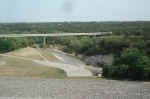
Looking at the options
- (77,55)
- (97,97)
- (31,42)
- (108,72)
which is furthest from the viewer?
(31,42)

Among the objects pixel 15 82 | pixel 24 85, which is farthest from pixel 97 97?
pixel 15 82

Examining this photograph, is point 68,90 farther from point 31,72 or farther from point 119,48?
point 119,48

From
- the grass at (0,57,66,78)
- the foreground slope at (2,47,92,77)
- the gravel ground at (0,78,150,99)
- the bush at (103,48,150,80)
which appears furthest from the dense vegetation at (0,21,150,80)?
the gravel ground at (0,78,150,99)

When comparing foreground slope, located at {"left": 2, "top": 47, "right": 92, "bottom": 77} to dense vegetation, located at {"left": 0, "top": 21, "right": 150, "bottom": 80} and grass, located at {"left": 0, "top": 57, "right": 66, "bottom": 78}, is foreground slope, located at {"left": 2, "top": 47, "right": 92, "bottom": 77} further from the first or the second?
dense vegetation, located at {"left": 0, "top": 21, "right": 150, "bottom": 80}

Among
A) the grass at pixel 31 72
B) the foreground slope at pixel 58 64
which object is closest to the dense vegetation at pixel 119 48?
the foreground slope at pixel 58 64

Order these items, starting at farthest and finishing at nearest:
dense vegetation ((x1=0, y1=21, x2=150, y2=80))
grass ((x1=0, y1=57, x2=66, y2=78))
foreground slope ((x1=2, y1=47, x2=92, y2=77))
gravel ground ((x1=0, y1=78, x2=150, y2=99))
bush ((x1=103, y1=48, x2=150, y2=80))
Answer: foreground slope ((x1=2, y1=47, x2=92, y2=77)) < grass ((x1=0, y1=57, x2=66, y2=78)) < dense vegetation ((x1=0, y1=21, x2=150, y2=80)) < bush ((x1=103, y1=48, x2=150, y2=80)) < gravel ground ((x1=0, y1=78, x2=150, y2=99))

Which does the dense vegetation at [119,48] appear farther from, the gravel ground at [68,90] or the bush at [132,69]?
the gravel ground at [68,90]

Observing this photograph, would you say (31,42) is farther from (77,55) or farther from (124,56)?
(124,56)

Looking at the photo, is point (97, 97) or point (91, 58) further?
point (91, 58)
